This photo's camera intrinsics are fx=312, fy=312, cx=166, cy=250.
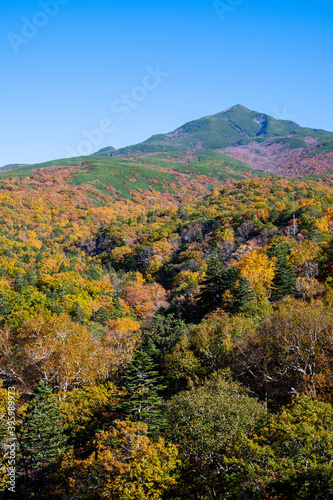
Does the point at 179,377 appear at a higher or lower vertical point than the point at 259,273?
lower

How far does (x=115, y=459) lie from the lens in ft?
59.8

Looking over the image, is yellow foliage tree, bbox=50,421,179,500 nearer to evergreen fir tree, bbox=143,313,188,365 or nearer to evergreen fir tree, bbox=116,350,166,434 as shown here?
evergreen fir tree, bbox=116,350,166,434

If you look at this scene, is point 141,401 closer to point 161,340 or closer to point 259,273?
point 161,340

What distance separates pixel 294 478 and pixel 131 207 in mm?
189636

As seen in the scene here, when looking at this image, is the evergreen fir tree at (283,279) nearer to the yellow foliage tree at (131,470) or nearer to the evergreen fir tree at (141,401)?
the evergreen fir tree at (141,401)

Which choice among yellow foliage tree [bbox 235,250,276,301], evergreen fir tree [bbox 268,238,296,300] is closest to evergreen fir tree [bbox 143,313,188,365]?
yellow foliage tree [bbox 235,250,276,301]

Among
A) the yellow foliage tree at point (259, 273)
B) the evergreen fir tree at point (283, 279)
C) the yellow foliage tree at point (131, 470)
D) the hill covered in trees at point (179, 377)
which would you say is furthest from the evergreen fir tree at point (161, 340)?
the evergreen fir tree at point (283, 279)

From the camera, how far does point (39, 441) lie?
25.5 metres

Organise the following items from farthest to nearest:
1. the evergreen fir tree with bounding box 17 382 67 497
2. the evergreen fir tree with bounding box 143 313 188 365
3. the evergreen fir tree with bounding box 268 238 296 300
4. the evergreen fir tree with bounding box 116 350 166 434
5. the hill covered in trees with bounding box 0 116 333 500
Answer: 1. the evergreen fir tree with bounding box 268 238 296 300
2. the evergreen fir tree with bounding box 143 313 188 365
3. the evergreen fir tree with bounding box 17 382 67 497
4. the evergreen fir tree with bounding box 116 350 166 434
5. the hill covered in trees with bounding box 0 116 333 500

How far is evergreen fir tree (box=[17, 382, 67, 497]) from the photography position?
24969 millimetres

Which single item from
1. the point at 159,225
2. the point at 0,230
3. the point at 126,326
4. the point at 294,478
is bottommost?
the point at 126,326

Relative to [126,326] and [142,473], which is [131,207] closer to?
[126,326]

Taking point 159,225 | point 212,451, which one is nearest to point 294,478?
point 212,451

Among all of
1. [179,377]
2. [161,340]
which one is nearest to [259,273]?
[161,340]
